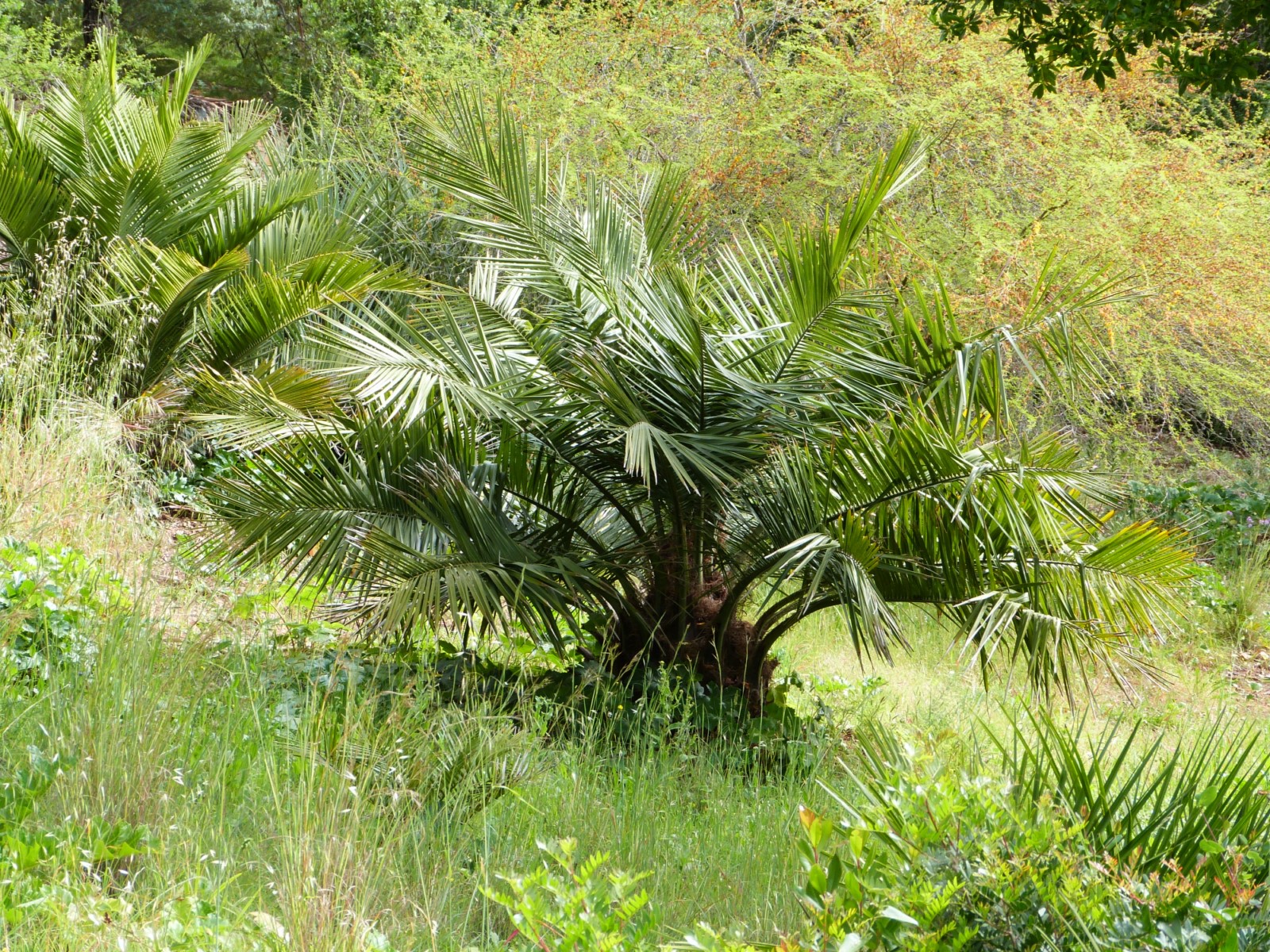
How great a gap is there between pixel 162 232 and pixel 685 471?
4.82 m

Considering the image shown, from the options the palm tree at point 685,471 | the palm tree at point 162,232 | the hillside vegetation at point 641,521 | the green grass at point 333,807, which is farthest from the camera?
the palm tree at point 162,232

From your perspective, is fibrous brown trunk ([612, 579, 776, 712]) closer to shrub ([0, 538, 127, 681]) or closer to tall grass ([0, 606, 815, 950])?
tall grass ([0, 606, 815, 950])

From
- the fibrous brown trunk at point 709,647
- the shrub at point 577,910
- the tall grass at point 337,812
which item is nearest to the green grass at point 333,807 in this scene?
the tall grass at point 337,812

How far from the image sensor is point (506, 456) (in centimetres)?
478

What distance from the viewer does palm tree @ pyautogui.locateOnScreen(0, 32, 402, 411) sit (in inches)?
269

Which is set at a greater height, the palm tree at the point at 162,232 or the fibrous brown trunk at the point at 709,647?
the palm tree at the point at 162,232

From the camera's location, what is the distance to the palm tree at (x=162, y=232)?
22.4ft

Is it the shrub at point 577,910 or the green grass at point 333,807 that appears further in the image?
the green grass at point 333,807

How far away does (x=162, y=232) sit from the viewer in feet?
24.5

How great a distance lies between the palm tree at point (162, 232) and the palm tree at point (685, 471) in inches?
80.7

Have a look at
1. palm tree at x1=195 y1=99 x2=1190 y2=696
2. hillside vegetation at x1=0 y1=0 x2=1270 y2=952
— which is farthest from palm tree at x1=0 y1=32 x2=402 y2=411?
palm tree at x1=195 y1=99 x2=1190 y2=696

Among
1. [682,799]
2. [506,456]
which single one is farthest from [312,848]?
[506,456]

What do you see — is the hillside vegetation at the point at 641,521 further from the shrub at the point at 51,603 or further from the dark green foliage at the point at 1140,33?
the dark green foliage at the point at 1140,33

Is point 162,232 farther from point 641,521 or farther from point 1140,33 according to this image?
point 1140,33
